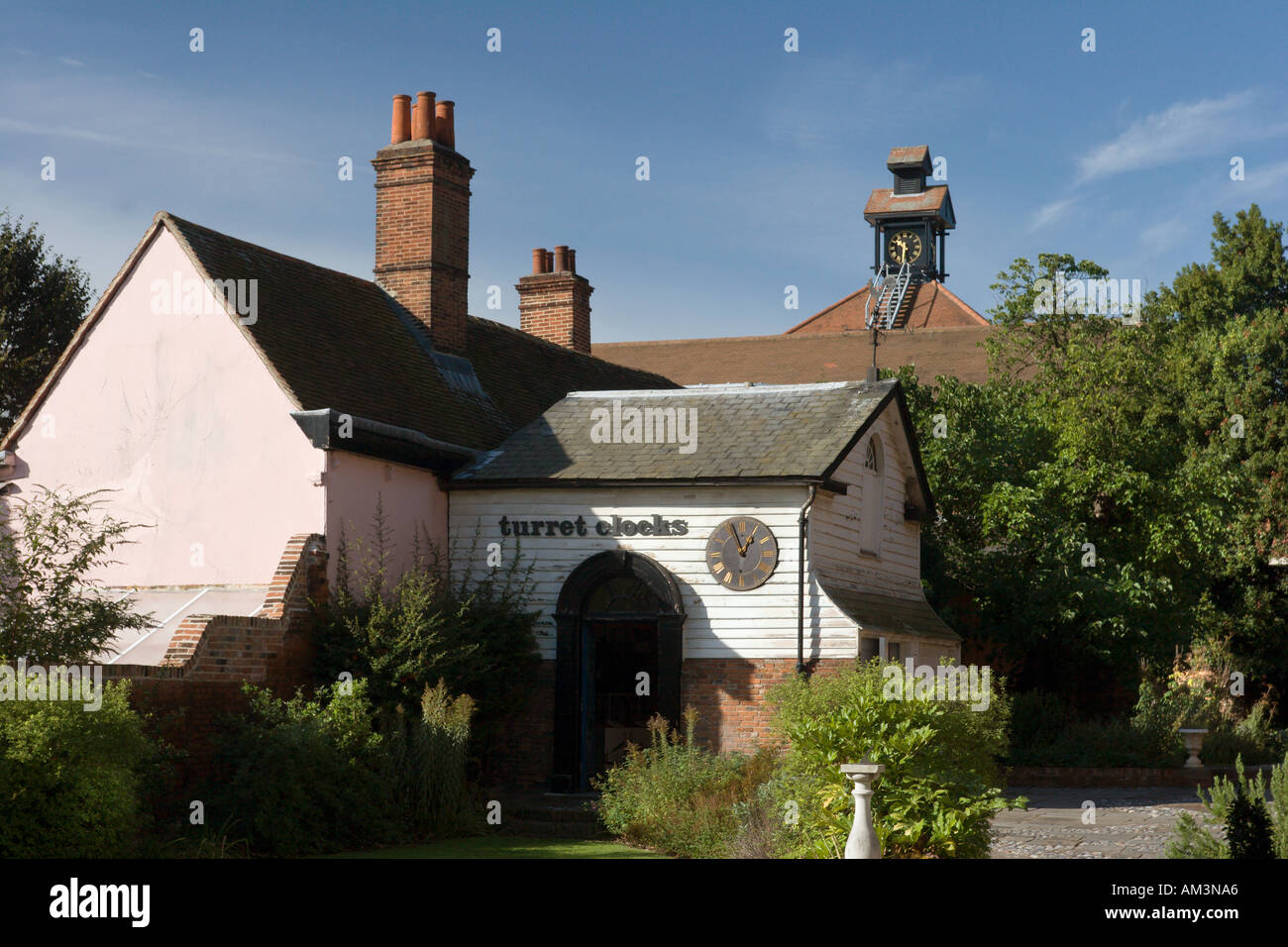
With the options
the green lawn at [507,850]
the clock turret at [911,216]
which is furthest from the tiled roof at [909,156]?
the green lawn at [507,850]

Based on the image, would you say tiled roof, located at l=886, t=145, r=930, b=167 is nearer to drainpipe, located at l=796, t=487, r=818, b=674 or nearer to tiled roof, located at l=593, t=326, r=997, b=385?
tiled roof, located at l=593, t=326, r=997, b=385

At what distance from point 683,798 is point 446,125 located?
1208 centimetres

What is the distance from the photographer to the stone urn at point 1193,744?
74.6ft

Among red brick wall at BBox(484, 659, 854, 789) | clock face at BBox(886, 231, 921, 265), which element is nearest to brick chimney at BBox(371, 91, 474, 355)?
red brick wall at BBox(484, 659, 854, 789)

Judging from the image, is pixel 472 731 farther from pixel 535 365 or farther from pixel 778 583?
pixel 535 365

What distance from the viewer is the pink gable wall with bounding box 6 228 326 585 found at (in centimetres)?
1803

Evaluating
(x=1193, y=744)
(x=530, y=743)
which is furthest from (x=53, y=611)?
(x=1193, y=744)

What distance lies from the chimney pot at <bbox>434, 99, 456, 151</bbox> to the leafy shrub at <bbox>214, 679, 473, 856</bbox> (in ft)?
31.5

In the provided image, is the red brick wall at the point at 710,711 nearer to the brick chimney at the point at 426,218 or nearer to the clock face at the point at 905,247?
the brick chimney at the point at 426,218

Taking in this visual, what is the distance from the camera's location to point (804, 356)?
48.8m

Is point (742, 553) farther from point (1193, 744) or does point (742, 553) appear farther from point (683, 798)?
point (1193, 744)

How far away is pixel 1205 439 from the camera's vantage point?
103 feet
